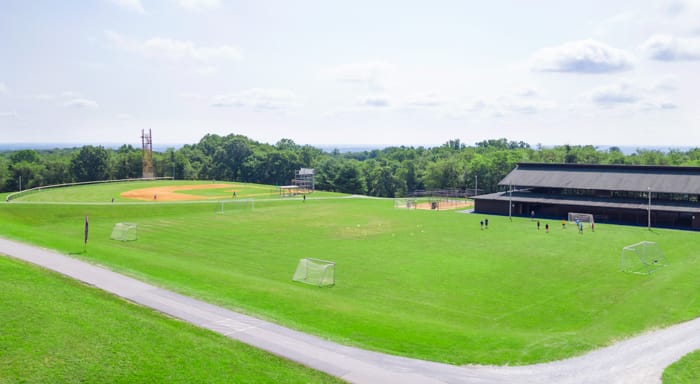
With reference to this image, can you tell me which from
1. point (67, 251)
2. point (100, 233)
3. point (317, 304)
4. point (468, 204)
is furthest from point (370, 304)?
point (468, 204)

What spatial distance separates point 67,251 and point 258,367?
2561 centimetres

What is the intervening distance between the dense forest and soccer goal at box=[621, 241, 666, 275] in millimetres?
56328

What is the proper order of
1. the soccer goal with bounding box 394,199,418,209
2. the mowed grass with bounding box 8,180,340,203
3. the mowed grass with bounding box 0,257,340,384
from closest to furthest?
the mowed grass with bounding box 0,257,340,384 < the mowed grass with bounding box 8,180,340,203 < the soccer goal with bounding box 394,199,418,209

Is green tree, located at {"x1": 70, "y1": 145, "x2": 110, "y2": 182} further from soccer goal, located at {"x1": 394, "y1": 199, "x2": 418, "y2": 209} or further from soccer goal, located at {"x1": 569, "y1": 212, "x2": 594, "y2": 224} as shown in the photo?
soccer goal, located at {"x1": 569, "y1": 212, "x2": 594, "y2": 224}

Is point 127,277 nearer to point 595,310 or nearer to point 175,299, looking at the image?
point 175,299

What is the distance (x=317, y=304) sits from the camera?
27.5 meters

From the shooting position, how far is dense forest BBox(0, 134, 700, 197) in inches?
4660

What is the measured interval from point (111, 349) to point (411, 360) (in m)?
10.8

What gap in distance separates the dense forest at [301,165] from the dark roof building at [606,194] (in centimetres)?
2497

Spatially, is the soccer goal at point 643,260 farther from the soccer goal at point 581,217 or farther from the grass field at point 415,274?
the soccer goal at point 581,217

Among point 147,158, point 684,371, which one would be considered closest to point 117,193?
point 147,158

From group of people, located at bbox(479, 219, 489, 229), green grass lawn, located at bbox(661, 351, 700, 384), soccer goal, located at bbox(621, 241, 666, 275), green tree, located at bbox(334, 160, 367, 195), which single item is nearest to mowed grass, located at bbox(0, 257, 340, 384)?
green grass lawn, located at bbox(661, 351, 700, 384)

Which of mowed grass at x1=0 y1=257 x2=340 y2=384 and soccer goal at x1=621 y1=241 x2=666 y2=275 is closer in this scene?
mowed grass at x1=0 y1=257 x2=340 y2=384

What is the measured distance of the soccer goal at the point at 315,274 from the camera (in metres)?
34.8
